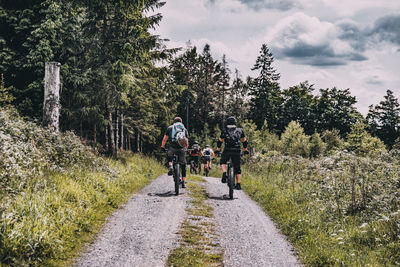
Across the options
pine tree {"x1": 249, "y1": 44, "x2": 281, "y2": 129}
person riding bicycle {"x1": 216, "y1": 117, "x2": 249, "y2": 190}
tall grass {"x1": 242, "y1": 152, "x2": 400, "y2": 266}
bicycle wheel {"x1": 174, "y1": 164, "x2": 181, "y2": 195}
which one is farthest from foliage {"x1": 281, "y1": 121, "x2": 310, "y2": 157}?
bicycle wheel {"x1": 174, "y1": 164, "x2": 181, "y2": 195}

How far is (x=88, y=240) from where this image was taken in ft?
16.9

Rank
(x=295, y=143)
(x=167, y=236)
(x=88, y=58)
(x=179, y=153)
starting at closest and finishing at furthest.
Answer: (x=167, y=236) → (x=179, y=153) → (x=88, y=58) → (x=295, y=143)

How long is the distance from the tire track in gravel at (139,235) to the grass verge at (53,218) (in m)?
0.27

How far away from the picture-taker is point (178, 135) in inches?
380

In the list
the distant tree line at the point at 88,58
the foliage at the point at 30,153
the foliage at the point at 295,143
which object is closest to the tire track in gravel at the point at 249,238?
the foliage at the point at 30,153

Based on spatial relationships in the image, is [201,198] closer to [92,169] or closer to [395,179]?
[92,169]

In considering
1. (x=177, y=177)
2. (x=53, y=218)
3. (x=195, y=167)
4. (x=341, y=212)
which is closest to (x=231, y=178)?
(x=177, y=177)

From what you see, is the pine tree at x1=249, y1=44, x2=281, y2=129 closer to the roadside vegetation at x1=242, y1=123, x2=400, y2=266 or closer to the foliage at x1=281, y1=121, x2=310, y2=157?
the foliage at x1=281, y1=121, x2=310, y2=157

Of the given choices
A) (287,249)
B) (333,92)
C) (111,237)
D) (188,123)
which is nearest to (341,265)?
(287,249)

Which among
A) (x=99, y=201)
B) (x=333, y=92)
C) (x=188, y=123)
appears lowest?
(x=99, y=201)

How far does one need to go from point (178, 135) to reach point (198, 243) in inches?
192

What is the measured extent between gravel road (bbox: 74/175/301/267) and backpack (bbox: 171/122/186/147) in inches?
79.6

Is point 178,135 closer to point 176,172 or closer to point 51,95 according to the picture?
point 176,172

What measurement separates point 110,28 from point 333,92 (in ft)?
225
